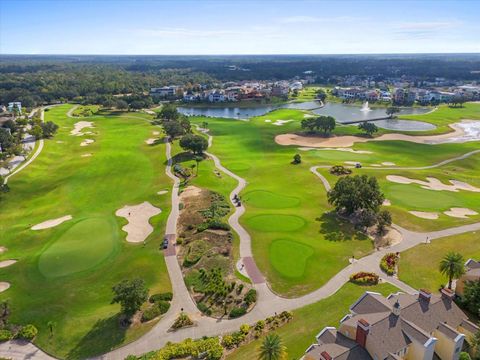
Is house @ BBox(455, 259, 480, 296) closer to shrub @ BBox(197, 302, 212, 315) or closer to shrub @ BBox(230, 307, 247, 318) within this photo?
shrub @ BBox(230, 307, 247, 318)

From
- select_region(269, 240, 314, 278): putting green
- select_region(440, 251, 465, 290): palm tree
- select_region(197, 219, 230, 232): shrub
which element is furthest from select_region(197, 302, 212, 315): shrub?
select_region(440, 251, 465, 290): palm tree

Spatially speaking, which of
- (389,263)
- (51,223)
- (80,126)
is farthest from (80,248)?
(80,126)

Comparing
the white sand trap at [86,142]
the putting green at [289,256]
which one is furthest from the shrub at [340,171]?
the white sand trap at [86,142]

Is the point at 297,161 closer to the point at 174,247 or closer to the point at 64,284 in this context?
the point at 174,247

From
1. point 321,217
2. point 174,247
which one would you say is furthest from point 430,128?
point 174,247

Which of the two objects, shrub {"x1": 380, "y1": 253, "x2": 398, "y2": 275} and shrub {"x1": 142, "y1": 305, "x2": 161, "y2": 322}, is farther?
shrub {"x1": 380, "y1": 253, "x2": 398, "y2": 275}

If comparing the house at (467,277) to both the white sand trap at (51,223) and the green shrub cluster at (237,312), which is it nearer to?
the green shrub cluster at (237,312)
